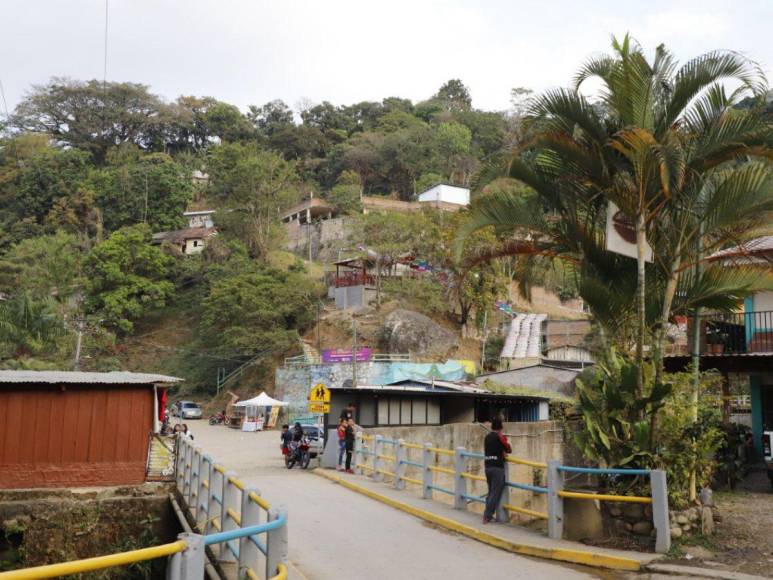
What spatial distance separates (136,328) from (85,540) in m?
56.4

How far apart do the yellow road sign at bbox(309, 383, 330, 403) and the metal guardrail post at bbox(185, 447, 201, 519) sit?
6901mm

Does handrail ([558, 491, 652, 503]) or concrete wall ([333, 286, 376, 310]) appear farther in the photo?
concrete wall ([333, 286, 376, 310])

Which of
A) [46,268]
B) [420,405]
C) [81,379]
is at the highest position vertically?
[46,268]

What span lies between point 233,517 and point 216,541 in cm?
344

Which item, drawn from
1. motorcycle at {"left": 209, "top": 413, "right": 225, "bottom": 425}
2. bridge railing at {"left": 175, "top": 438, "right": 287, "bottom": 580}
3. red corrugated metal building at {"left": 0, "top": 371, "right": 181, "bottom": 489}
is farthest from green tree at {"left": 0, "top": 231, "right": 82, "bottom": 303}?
bridge railing at {"left": 175, "top": 438, "right": 287, "bottom": 580}

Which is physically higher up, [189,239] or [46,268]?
[189,239]

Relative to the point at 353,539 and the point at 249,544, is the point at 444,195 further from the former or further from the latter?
the point at 249,544

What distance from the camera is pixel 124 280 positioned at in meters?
64.8

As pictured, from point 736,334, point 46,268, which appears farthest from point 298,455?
point 46,268

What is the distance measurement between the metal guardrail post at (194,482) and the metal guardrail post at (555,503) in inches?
227

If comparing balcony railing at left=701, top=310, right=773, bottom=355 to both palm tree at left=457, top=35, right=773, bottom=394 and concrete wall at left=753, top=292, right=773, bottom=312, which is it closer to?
concrete wall at left=753, top=292, right=773, bottom=312

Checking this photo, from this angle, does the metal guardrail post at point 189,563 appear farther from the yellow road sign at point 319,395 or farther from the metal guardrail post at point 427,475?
the yellow road sign at point 319,395

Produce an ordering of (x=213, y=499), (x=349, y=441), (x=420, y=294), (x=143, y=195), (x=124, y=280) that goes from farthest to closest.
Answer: (x=143, y=195) < (x=124, y=280) < (x=420, y=294) < (x=349, y=441) < (x=213, y=499)

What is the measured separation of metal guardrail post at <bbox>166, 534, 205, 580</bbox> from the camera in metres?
4.41
